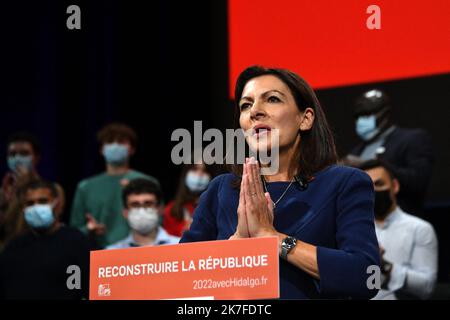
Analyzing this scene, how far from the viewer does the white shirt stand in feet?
11.4

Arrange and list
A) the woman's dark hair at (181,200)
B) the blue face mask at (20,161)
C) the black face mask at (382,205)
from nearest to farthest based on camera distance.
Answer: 1. the black face mask at (382,205)
2. the woman's dark hair at (181,200)
3. the blue face mask at (20,161)

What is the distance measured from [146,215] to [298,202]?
2.48 meters

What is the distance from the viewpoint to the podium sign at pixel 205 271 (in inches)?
63.4

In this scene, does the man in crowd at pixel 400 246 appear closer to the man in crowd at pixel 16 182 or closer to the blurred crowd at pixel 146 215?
the blurred crowd at pixel 146 215

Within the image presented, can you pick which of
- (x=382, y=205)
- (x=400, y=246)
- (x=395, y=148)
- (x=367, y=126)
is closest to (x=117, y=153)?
(x=367, y=126)

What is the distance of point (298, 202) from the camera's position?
1869mm

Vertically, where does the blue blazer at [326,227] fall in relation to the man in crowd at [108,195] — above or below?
above

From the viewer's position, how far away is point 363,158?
13.7 feet

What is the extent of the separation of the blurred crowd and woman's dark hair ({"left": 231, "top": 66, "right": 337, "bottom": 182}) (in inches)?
59.9

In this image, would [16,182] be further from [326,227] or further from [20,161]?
[326,227]

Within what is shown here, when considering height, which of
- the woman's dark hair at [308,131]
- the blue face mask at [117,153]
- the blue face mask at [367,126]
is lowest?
the blue face mask at [117,153]

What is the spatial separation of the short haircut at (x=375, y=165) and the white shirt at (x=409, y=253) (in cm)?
22

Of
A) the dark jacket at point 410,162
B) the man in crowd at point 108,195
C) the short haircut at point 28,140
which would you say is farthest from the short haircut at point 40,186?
the dark jacket at point 410,162

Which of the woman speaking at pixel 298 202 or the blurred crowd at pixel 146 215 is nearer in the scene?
the woman speaking at pixel 298 202
